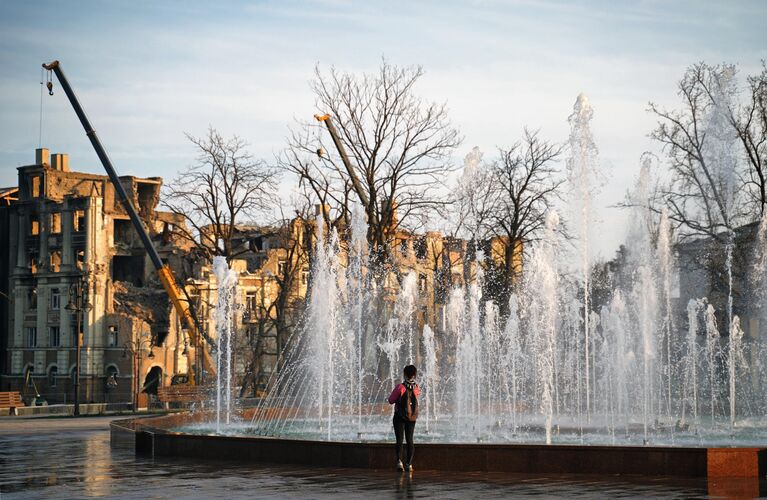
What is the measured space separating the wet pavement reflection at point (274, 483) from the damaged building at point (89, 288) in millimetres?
53089

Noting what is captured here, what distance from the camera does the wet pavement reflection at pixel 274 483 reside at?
459 inches

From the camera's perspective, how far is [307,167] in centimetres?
4047

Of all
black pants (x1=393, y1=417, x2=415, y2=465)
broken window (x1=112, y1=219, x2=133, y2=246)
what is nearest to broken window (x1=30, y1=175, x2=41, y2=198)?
broken window (x1=112, y1=219, x2=133, y2=246)

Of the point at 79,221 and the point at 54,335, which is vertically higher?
the point at 79,221

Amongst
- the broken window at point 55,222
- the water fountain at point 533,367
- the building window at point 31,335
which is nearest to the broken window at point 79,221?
the broken window at point 55,222

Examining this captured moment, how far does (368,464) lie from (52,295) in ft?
214

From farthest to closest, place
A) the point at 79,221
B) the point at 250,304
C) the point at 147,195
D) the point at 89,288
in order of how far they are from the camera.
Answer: the point at 147,195 → the point at 79,221 → the point at 250,304 → the point at 89,288

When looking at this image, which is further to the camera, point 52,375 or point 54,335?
point 54,335

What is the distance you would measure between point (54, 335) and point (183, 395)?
37452 mm

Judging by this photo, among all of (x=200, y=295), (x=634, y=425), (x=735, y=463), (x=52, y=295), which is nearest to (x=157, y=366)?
(x=200, y=295)

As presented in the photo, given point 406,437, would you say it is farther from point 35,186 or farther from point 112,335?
point 35,186

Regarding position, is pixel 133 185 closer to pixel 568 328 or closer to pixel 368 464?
pixel 568 328

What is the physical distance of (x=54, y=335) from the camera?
7500 cm

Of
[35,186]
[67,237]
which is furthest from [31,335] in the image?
[35,186]
